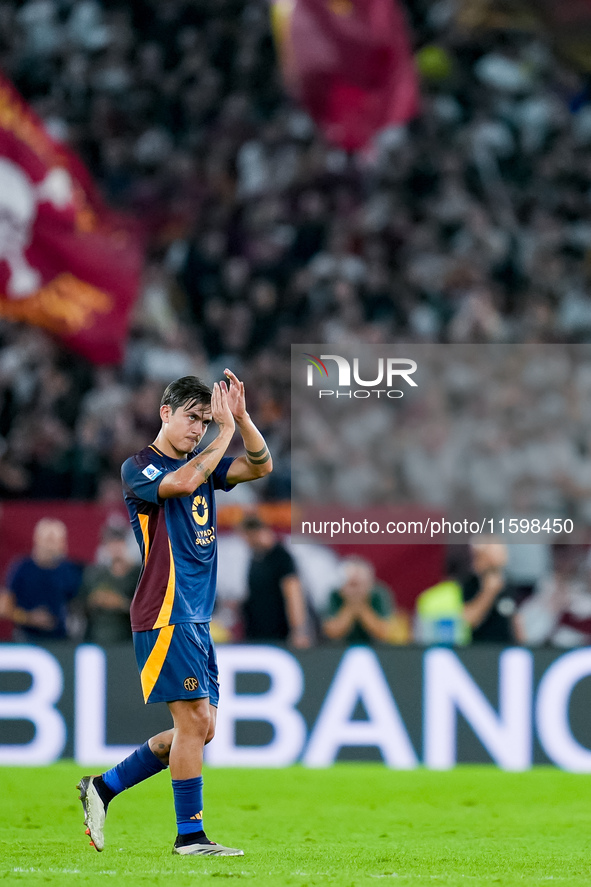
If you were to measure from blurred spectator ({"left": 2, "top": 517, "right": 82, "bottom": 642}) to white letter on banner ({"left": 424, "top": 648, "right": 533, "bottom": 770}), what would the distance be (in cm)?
276

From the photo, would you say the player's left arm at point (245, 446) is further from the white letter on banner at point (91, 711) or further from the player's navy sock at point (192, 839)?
the white letter on banner at point (91, 711)

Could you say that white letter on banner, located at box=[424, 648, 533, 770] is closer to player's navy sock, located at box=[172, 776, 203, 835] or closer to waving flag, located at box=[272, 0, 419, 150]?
player's navy sock, located at box=[172, 776, 203, 835]

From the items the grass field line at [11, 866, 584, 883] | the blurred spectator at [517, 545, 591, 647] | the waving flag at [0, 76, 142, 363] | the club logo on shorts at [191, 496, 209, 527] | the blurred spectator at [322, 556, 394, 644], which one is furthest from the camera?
the waving flag at [0, 76, 142, 363]

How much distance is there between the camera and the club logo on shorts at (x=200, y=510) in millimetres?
5184

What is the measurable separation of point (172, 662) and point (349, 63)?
894 cm

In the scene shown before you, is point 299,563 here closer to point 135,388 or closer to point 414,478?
point 414,478

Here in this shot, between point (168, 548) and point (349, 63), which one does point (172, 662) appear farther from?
point (349, 63)

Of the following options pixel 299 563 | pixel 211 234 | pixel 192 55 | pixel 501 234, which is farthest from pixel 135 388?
pixel 192 55

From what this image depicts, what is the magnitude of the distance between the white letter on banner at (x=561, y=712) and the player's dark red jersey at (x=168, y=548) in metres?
3.43

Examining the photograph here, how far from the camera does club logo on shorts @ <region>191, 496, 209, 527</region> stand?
17.0 ft

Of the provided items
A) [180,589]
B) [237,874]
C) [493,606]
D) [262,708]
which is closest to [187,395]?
[180,589]

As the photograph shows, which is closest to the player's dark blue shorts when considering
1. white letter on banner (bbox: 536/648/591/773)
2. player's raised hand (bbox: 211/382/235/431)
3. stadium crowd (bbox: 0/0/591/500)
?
player's raised hand (bbox: 211/382/235/431)

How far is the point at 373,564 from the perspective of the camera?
10.3 meters

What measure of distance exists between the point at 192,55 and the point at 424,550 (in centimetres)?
956
